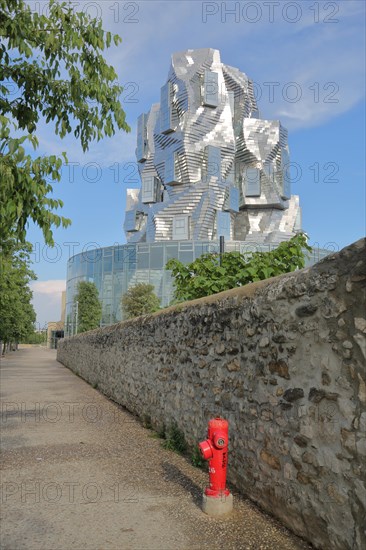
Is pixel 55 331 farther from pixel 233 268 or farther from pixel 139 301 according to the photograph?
Answer: pixel 233 268

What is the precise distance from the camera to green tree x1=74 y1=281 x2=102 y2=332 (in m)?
53.3

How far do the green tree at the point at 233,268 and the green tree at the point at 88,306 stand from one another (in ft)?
149

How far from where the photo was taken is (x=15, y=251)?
23.9 metres

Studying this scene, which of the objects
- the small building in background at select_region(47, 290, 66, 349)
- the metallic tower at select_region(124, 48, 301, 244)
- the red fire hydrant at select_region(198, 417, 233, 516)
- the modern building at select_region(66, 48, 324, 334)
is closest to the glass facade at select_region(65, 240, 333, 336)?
the modern building at select_region(66, 48, 324, 334)

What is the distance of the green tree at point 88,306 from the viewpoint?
53281 millimetres

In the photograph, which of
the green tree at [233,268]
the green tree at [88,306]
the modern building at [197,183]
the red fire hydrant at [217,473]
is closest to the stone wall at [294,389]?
the red fire hydrant at [217,473]

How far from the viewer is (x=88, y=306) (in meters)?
53.8

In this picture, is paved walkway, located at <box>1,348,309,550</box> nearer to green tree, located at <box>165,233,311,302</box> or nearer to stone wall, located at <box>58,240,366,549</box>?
stone wall, located at <box>58,240,366,549</box>

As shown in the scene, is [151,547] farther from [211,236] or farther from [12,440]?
[211,236]

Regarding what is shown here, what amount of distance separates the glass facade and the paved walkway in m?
42.6

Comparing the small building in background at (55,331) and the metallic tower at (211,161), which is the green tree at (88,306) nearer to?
the metallic tower at (211,161)

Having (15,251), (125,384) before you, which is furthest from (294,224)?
(125,384)

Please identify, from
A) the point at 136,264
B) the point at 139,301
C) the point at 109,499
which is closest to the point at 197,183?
the point at 136,264

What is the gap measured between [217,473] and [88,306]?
51092 mm
